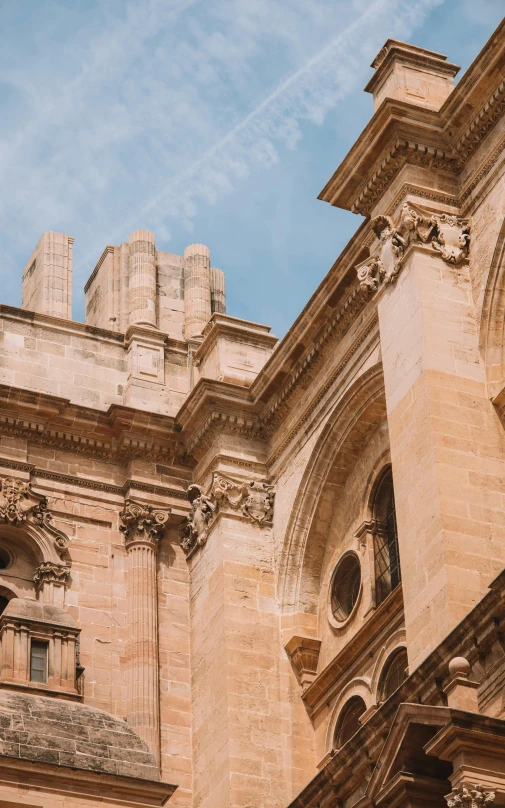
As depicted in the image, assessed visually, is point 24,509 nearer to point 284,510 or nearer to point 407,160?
point 284,510

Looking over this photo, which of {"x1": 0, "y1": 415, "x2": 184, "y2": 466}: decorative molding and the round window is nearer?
the round window

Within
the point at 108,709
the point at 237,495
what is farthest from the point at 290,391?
the point at 108,709

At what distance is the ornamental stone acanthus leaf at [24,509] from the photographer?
28.9 m

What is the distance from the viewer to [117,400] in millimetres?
31328

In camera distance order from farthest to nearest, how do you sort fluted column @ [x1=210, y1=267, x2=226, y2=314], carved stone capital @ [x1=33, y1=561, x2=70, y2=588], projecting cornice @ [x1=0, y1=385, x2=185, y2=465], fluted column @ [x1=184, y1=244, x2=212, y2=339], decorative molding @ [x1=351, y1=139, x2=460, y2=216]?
fluted column @ [x1=210, y1=267, x2=226, y2=314] → fluted column @ [x1=184, y1=244, x2=212, y2=339] → projecting cornice @ [x1=0, y1=385, x2=185, y2=465] → carved stone capital @ [x1=33, y1=561, x2=70, y2=588] → decorative molding @ [x1=351, y1=139, x2=460, y2=216]

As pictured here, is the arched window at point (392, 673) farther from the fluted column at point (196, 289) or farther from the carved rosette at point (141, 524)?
the fluted column at point (196, 289)

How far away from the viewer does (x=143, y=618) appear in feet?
93.6

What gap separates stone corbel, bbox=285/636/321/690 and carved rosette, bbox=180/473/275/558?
2.26m

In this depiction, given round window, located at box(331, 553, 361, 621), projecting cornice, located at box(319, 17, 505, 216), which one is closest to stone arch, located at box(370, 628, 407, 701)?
round window, located at box(331, 553, 361, 621)

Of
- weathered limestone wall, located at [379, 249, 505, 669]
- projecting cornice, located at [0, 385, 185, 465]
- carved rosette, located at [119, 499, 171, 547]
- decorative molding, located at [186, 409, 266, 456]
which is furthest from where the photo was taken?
projecting cornice, located at [0, 385, 185, 465]

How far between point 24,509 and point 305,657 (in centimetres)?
499

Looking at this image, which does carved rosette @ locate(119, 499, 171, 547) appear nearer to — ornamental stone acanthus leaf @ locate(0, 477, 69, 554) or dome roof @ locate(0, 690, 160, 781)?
ornamental stone acanthus leaf @ locate(0, 477, 69, 554)

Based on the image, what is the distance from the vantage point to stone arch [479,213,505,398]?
939 inches

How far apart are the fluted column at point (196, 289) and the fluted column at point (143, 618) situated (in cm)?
481
